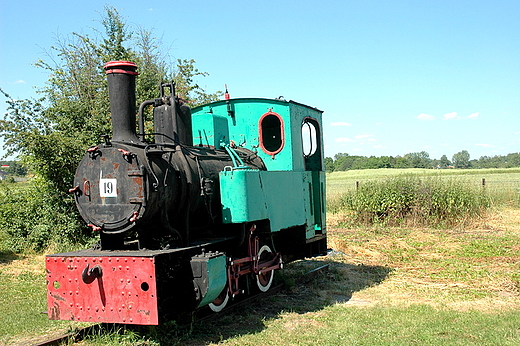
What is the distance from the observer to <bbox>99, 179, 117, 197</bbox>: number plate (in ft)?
17.4

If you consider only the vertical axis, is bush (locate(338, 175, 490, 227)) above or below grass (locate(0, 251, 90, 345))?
above

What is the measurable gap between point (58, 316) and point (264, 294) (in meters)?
3.10

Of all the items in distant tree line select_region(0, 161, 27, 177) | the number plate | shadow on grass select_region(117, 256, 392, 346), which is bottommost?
shadow on grass select_region(117, 256, 392, 346)

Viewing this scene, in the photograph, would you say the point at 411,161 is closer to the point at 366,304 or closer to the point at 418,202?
the point at 418,202

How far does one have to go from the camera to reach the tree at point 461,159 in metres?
99.6

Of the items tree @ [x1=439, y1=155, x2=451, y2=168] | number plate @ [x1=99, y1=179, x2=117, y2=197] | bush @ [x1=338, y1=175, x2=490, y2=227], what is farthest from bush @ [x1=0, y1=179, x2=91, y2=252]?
tree @ [x1=439, y1=155, x2=451, y2=168]

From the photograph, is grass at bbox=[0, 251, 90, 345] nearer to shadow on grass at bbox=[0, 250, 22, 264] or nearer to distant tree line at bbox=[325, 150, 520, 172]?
shadow on grass at bbox=[0, 250, 22, 264]

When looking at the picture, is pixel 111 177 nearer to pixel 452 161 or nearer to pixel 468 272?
pixel 468 272

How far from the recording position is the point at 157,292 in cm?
496

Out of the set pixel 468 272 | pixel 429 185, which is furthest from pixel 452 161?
pixel 468 272

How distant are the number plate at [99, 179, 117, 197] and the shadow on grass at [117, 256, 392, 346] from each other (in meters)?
1.53

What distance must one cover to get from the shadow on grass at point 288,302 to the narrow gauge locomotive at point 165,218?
26 cm

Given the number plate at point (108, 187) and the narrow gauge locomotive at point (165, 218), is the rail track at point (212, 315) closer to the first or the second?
the narrow gauge locomotive at point (165, 218)

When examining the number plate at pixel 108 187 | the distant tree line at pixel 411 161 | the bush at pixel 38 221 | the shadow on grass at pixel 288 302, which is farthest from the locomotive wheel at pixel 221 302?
the distant tree line at pixel 411 161
